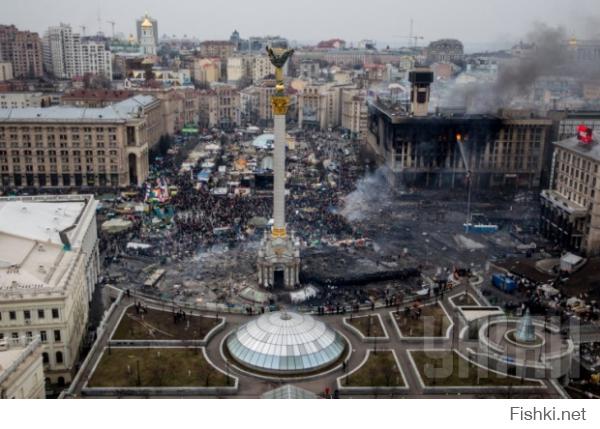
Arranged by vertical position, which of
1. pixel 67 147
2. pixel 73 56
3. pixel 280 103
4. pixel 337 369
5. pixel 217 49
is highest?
pixel 217 49

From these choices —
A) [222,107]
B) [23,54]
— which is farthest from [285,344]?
[222,107]

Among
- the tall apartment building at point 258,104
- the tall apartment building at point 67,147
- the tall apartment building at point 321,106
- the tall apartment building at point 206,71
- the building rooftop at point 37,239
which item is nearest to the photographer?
the building rooftop at point 37,239

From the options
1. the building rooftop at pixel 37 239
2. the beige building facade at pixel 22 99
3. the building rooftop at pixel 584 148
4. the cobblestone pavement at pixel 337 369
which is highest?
the building rooftop at pixel 584 148

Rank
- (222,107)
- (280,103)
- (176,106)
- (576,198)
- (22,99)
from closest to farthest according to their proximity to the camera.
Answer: (280,103), (576,198), (22,99), (176,106), (222,107)

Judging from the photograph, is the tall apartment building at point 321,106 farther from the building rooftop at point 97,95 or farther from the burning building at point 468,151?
the burning building at point 468,151

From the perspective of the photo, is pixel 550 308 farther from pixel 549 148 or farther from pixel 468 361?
pixel 549 148

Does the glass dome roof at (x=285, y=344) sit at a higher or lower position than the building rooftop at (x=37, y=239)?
lower

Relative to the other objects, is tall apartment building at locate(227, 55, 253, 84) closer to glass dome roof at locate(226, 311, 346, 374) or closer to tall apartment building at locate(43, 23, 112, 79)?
tall apartment building at locate(43, 23, 112, 79)

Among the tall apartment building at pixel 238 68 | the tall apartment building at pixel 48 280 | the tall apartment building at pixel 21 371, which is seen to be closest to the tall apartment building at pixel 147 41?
the tall apartment building at pixel 238 68

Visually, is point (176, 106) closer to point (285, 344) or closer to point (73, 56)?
→ point (73, 56)
